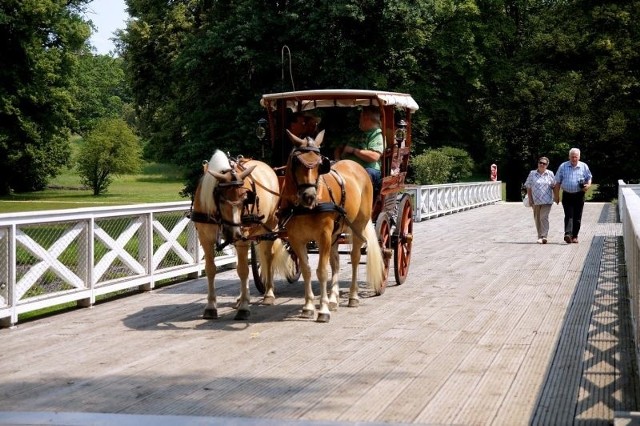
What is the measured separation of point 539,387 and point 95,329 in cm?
502

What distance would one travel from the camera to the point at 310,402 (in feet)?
22.2

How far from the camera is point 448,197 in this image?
122ft

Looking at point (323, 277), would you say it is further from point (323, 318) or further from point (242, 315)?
point (242, 315)

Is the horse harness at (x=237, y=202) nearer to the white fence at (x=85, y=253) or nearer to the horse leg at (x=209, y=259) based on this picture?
the horse leg at (x=209, y=259)

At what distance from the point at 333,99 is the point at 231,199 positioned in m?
3.25

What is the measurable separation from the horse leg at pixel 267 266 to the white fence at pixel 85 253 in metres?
2.17

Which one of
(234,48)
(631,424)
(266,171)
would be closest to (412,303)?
(266,171)

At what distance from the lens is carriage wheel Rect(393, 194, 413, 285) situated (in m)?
13.6

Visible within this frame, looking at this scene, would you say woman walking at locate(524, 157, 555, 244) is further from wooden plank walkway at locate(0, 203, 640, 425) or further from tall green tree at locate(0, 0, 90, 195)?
tall green tree at locate(0, 0, 90, 195)

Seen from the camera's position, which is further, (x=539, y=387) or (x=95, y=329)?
(x=95, y=329)

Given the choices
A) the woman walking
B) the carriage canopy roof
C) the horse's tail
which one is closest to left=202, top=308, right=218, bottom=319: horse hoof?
the horse's tail

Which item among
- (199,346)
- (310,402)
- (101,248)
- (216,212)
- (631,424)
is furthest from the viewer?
(101,248)

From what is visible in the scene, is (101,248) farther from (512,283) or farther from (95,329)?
(512,283)

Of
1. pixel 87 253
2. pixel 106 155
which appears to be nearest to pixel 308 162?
pixel 87 253
